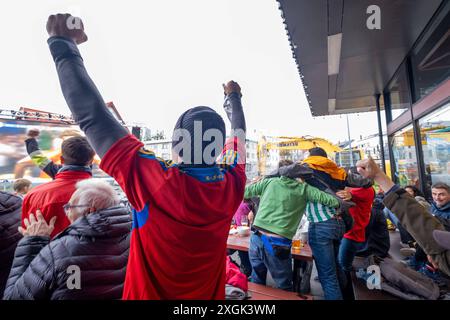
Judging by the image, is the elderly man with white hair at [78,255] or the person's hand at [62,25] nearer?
the person's hand at [62,25]

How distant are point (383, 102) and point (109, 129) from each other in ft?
21.7

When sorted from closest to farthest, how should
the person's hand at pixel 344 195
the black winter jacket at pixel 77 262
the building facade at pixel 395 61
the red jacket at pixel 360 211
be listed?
the black winter jacket at pixel 77 262 < the person's hand at pixel 344 195 < the building facade at pixel 395 61 < the red jacket at pixel 360 211

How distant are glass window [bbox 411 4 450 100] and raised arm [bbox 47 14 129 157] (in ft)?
12.6

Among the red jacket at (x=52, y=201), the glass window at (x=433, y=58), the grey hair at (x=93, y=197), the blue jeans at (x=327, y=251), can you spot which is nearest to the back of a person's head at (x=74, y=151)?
the red jacket at (x=52, y=201)

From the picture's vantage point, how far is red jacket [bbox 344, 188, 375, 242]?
270cm

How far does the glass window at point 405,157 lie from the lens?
13.3ft

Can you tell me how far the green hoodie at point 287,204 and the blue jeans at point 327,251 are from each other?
28 cm

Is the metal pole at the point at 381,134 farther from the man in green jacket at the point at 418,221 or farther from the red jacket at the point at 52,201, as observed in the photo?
the red jacket at the point at 52,201

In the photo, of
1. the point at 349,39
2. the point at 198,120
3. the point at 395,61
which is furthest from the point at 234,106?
the point at 395,61

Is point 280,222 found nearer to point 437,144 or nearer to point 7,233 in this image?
point 7,233

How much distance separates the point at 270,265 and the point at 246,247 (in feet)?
1.94

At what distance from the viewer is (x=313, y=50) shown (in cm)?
338

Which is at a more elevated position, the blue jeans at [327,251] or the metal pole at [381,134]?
the metal pole at [381,134]
